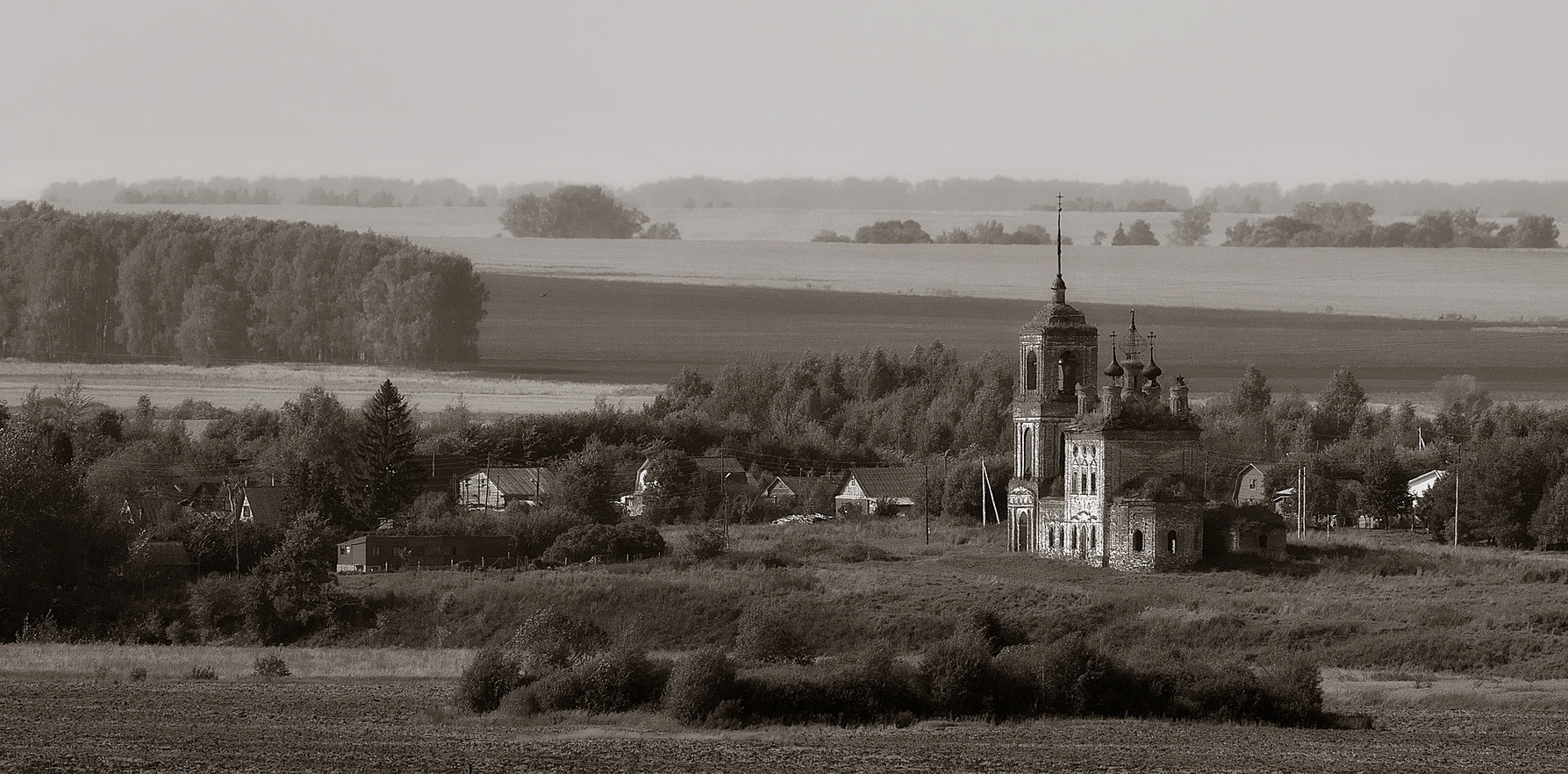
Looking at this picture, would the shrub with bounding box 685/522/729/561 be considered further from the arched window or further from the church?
the arched window

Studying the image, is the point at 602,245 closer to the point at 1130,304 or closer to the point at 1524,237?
the point at 1130,304

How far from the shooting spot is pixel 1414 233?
18775 cm

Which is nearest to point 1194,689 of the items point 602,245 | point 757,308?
point 757,308

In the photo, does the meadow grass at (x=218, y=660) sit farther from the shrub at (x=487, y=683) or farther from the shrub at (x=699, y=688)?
the shrub at (x=699, y=688)

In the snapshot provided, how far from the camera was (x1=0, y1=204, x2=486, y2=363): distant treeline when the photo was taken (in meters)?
153

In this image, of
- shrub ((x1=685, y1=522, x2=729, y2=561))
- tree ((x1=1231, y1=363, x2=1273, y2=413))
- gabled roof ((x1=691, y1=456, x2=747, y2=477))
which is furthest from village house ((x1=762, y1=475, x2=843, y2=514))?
tree ((x1=1231, y1=363, x2=1273, y2=413))

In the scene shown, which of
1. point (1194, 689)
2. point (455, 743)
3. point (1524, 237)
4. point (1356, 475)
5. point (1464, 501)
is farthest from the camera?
point (1524, 237)

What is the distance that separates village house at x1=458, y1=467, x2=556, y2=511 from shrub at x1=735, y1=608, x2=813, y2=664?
118 feet

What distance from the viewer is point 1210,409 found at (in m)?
130

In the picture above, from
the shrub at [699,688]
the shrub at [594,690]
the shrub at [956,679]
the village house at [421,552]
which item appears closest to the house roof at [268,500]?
the village house at [421,552]

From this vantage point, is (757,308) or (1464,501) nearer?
(1464,501)

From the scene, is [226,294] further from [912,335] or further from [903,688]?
[903,688]

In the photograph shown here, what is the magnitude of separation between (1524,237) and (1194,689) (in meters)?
140

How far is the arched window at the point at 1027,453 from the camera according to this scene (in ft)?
278
